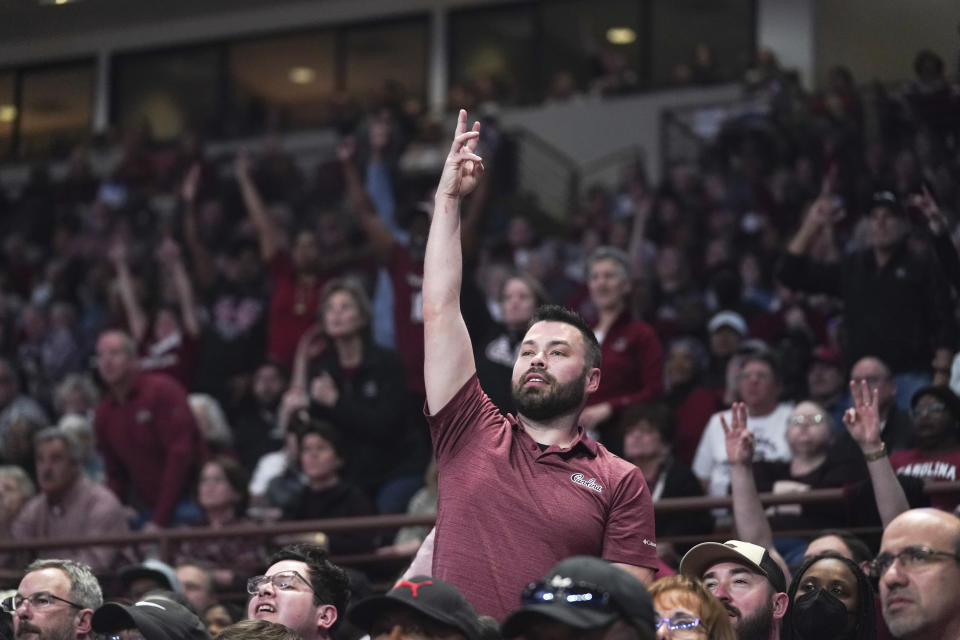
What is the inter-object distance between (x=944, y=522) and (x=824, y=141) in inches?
350

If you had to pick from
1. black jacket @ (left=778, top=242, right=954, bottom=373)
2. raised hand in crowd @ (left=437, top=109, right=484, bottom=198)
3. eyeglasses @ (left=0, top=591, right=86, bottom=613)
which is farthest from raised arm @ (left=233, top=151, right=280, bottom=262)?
raised hand in crowd @ (left=437, top=109, right=484, bottom=198)

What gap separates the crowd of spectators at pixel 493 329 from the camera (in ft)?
24.7

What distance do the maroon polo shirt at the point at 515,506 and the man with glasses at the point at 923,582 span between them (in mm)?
739

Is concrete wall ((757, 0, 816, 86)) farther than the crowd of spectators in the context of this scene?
Yes

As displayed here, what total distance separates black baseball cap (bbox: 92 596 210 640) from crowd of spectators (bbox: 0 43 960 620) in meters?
1.86

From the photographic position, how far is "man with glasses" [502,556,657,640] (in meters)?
3.07

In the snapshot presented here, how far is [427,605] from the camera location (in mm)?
3443

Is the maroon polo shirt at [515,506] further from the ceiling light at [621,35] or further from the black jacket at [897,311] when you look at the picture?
the ceiling light at [621,35]

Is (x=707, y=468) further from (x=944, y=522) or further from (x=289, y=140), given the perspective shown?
(x=289, y=140)

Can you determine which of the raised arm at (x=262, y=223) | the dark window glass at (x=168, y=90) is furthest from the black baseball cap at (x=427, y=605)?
the dark window glass at (x=168, y=90)

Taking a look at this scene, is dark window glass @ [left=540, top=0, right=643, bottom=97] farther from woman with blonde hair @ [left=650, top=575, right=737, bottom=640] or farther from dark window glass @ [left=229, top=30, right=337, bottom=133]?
woman with blonde hair @ [left=650, top=575, right=737, bottom=640]

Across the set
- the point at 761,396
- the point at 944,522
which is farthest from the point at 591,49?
the point at 944,522

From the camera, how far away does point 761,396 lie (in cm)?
770

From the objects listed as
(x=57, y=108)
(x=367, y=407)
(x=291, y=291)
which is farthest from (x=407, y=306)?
(x=57, y=108)
